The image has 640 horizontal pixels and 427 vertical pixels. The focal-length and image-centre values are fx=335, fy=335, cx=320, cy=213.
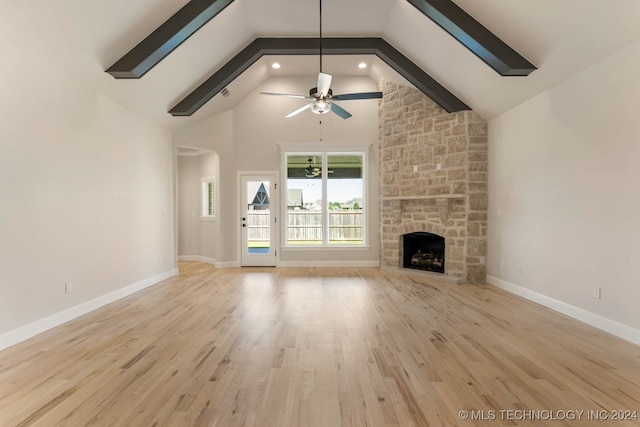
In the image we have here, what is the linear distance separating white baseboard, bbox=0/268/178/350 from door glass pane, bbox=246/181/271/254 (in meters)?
2.43

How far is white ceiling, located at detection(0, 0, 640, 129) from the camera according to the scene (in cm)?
318

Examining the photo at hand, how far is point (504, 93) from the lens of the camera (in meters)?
4.93

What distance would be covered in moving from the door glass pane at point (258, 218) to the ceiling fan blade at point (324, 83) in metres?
3.58

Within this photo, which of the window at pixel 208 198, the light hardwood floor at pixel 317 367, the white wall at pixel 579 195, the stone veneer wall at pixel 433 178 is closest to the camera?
the light hardwood floor at pixel 317 367

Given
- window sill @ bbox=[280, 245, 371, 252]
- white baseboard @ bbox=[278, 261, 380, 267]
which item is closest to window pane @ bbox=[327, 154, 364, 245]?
window sill @ bbox=[280, 245, 371, 252]

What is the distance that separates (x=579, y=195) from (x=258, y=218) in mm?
5775

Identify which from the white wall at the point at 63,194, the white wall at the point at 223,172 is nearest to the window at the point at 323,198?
the white wall at the point at 223,172

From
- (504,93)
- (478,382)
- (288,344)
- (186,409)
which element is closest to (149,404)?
(186,409)

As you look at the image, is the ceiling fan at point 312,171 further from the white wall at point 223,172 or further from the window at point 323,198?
the white wall at point 223,172

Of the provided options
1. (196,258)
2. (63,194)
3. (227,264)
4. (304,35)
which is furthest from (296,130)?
(63,194)

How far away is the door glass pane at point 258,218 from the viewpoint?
24.9 feet

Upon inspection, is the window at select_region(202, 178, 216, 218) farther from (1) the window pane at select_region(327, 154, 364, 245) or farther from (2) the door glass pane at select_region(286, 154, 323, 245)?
(1) the window pane at select_region(327, 154, 364, 245)

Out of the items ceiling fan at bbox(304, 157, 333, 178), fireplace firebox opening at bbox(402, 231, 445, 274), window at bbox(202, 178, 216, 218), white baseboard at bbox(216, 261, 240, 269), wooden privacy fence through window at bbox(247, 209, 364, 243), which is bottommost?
white baseboard at bbox(216, 261, 240, 269)

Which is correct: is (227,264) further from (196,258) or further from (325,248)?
(325,248)
